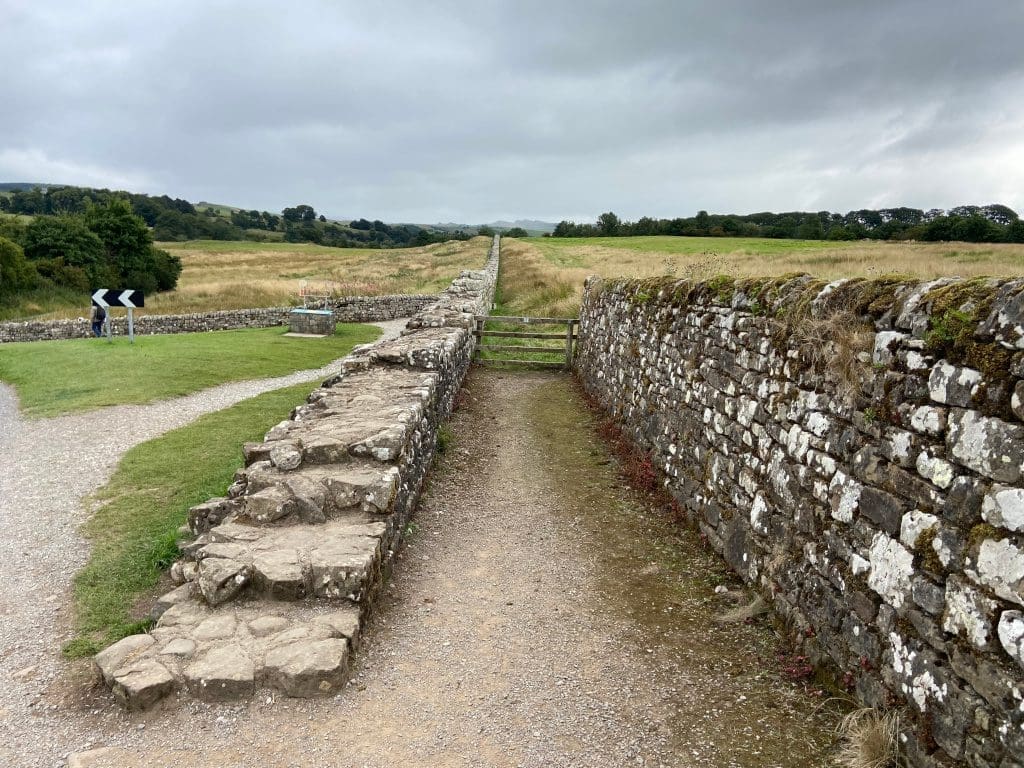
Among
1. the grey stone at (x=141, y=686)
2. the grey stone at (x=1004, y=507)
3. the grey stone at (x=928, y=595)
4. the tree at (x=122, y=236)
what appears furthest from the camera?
the tree at (x=122, y=236)

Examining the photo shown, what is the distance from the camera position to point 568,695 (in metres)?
4.05

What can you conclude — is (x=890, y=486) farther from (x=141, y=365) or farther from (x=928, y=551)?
(x=141, y=365)

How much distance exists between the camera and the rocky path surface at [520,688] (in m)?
3.52

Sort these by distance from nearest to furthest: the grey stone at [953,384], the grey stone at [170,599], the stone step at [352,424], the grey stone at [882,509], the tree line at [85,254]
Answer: the grey stone at [953,384] → the grey stone at [882,509] → the grey stone at [170,599] → the stone step at [352,424] → the tree line at [85,254]

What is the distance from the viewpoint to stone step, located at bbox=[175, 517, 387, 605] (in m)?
4.49

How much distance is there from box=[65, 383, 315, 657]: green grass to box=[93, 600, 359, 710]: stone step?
766 millimetres

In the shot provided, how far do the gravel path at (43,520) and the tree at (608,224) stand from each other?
76.4 metres

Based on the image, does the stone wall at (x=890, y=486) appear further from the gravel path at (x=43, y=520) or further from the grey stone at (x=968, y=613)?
the gravel path at (x=43, y=520)

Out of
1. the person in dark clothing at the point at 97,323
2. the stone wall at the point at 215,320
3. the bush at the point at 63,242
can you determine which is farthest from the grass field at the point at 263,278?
the person in dark clothing at the point at 97,323

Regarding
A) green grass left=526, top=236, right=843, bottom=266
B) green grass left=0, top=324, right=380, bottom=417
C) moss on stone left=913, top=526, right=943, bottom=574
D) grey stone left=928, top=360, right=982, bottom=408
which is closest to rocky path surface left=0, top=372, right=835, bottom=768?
moss on stone left=913, top=526, right=943, bottom=574

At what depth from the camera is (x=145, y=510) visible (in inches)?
284

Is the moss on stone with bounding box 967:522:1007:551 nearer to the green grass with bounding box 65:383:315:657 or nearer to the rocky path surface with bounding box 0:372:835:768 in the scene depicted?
the rocky path surface with bounding box 0:372:835:768

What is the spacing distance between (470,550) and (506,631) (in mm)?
1451

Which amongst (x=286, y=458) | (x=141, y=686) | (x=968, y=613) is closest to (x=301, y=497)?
(x=286, y=458)
